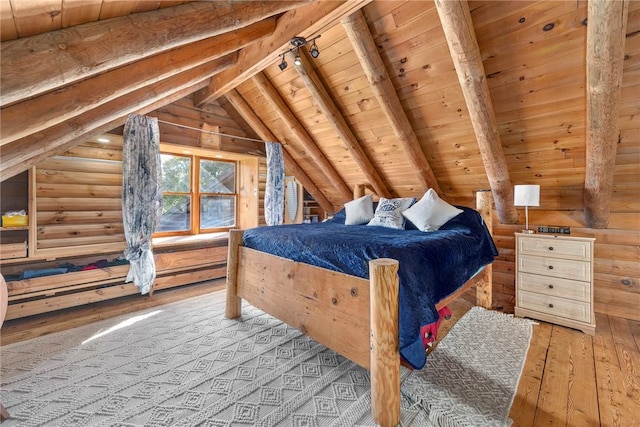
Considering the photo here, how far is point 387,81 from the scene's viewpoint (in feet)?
8.77

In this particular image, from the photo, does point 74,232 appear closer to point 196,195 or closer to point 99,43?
point 196,195

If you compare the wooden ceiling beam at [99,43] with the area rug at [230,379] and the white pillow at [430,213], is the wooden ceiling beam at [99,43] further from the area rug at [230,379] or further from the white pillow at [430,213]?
the white pillow at [430,213]

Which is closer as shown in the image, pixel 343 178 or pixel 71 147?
pixel 71 147

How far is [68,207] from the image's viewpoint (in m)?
2.86

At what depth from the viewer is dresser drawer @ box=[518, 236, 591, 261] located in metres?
2.43

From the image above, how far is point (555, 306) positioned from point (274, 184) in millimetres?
3789

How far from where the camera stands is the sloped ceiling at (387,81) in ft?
3.93

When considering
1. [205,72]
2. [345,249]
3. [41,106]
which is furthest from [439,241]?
[205,72]

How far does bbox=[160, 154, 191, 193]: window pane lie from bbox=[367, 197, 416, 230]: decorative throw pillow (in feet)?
9.76

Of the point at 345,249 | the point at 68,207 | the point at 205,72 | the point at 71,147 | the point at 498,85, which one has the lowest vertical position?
the point at 345,249

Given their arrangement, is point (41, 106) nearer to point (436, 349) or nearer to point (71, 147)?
point (71, 147)

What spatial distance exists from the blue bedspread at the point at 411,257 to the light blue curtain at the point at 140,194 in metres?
1.45

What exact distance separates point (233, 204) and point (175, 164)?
3.79 ft

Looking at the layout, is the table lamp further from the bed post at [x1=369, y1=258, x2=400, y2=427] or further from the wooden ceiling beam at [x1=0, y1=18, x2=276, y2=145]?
the wooden ceiling beam at [x1=0, y1=18, x2=276, y2=145]
